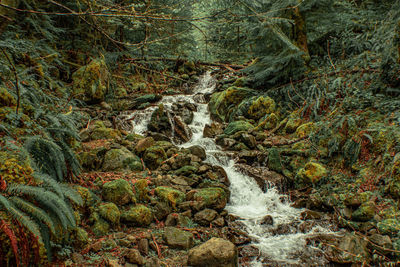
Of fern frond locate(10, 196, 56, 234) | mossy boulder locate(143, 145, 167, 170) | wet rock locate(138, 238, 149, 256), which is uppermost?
mossy boulder locate(143, 145, 167, 170)

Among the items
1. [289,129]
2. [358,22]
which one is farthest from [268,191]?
[358,22]

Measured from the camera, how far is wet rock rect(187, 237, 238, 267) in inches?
117

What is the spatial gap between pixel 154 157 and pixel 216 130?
4.08 metres

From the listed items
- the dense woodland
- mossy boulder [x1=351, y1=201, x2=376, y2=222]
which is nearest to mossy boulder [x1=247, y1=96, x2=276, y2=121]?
the dense woodland

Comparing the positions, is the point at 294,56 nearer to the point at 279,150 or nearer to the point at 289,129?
the point at 289,129

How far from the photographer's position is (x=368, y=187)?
4.67 m

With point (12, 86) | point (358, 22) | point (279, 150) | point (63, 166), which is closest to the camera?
point (63, 166)

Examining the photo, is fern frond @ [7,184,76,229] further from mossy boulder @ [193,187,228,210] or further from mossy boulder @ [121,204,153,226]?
mossy boulder @ [193,187,228,210]

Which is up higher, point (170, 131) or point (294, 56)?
point (294, 56)

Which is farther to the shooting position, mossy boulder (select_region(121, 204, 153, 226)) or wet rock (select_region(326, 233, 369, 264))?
mossy boulder (select_region(121, 204, 153, 226))

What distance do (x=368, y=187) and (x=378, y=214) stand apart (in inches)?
26.5

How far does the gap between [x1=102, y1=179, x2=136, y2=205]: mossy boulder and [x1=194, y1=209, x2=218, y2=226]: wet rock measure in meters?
1.27

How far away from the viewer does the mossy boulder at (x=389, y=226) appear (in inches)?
145

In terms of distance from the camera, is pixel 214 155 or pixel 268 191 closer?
pixel 268 191
